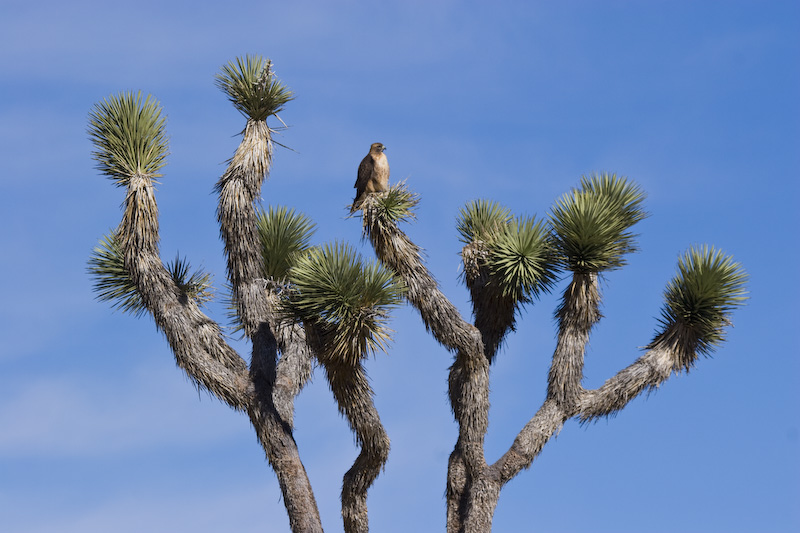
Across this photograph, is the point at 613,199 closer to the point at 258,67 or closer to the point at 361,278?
the point at 361,278

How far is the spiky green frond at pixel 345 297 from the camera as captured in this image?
11.2m

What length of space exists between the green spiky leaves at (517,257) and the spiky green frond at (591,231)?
0.76 ft

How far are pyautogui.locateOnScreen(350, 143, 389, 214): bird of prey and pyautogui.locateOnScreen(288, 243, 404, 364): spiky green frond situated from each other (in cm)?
148

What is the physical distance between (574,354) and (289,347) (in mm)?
3672

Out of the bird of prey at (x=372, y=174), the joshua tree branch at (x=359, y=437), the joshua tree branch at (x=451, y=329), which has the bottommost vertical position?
the joshua tree branch at (x=359, y=437)

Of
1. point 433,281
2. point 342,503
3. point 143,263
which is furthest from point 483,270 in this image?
point 143,263

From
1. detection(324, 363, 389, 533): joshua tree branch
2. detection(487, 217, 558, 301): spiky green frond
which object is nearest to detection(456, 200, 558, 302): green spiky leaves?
detection(487, 217, 558, 301): spiky green frond

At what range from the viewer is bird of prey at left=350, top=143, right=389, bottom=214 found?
1261 cm

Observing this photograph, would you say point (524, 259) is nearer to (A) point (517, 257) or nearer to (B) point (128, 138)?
(A) point (517, 257)

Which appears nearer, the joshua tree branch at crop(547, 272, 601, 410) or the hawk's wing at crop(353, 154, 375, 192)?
the hawk's wing at crop(353, 154, 375, 192)

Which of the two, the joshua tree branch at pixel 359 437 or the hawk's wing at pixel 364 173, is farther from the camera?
the hawk's wing at pixel 364 173

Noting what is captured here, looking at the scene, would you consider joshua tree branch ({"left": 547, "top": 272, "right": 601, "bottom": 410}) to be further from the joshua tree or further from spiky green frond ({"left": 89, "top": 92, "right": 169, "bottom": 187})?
spiky green frond ({"left": 89, "top": 92, "right": 169, "bottom": 187})

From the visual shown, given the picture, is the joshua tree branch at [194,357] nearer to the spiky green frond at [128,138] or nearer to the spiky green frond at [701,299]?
the spiky green frond at [128,138]

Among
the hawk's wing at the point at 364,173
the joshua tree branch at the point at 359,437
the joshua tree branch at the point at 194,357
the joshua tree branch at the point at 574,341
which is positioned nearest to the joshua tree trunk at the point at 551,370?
the joshua tree branch at the point at 574,341
